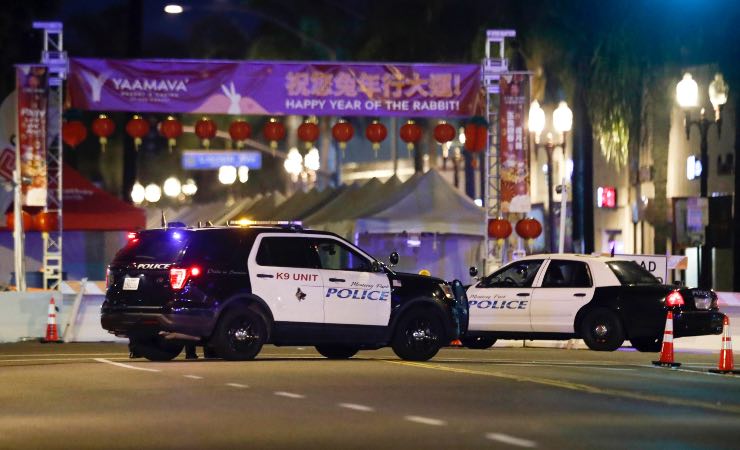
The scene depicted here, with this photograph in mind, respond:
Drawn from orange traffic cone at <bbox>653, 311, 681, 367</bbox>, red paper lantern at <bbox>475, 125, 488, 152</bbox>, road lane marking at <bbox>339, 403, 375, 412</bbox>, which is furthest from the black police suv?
red paper lantern at <bbox>475, 125, 488, 152</bbox>

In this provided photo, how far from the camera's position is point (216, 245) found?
20250mm

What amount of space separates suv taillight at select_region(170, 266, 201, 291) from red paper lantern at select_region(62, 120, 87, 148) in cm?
1443

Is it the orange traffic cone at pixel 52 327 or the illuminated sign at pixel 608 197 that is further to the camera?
the illuminated sign at pixel 608 197

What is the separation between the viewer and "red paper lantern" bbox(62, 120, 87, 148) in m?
33.8

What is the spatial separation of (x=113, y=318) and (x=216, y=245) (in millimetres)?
1549

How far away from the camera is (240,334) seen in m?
20.3

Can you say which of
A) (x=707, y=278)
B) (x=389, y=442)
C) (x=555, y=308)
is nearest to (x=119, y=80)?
(x=555, y=308)

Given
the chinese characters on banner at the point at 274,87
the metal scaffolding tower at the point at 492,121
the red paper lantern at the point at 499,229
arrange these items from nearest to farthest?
the red paper lantern at the point at 499,229 → the metal scaffolding tower at the point at 492,121 → the chinese characters on banner at the point at 274,87

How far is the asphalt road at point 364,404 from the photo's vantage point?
12.0 meters

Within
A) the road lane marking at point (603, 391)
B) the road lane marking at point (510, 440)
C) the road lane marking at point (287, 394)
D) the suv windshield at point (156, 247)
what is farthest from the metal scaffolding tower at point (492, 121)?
the road lane marking at point (510, 440)

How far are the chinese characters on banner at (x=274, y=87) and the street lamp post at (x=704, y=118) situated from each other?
6.56m

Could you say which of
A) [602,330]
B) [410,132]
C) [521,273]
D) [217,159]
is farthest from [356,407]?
[217,159]

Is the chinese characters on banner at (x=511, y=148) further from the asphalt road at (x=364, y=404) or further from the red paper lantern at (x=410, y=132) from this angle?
the asphalt road at (x=364, y=404)

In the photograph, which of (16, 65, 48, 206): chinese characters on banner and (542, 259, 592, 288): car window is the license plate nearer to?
(542, 259, 592, 288): car window
